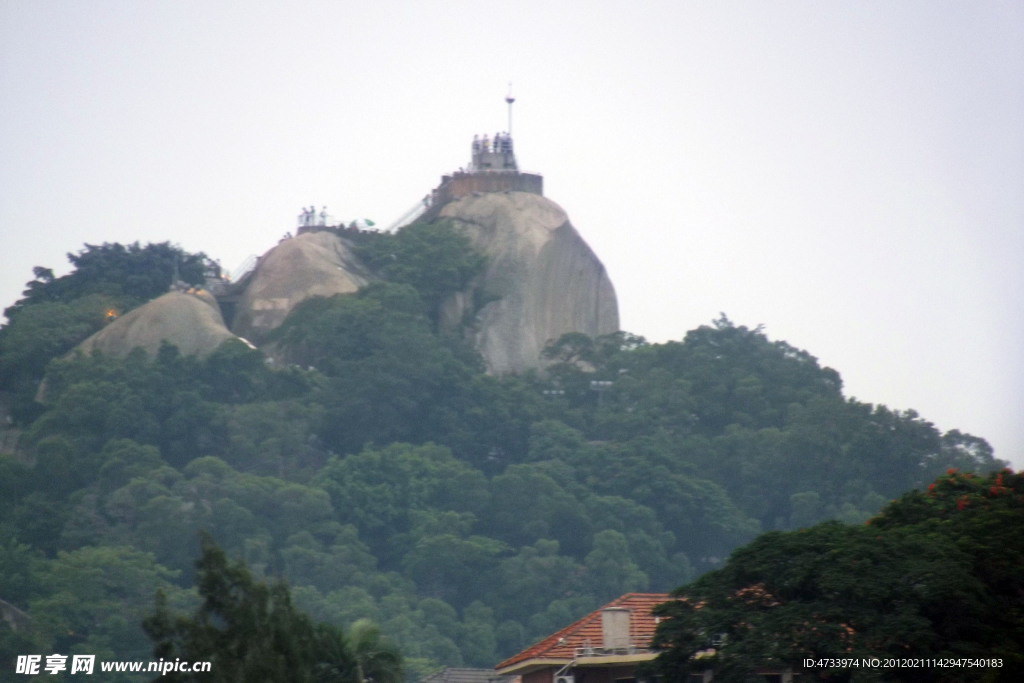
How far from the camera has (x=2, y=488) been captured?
58.2 m

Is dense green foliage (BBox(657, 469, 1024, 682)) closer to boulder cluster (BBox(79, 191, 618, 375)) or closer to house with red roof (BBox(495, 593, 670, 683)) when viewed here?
house with red roof (BBox(495, 593, 670, 683))

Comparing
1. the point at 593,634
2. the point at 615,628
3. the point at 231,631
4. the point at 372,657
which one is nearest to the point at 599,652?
the point at 615,628

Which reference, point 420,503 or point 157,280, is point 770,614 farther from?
point 157,280

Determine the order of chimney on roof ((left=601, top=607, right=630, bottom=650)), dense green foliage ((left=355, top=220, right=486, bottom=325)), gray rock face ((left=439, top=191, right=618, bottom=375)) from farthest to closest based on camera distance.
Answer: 1. gray rock face ((left=439, top=191, right=618, bottom=375))
2. dense green foliage ((left=355, top=220, right=486, bottom=325))
3. chimney on roof ((left=601, top=607, right=630, bottom=650))

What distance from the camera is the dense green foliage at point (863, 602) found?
18250 millimetres

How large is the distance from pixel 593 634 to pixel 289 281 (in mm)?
45058

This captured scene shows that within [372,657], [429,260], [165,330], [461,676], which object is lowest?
[372,657]

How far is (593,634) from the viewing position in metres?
23.7

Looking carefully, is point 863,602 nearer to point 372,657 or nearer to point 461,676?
point 372,657

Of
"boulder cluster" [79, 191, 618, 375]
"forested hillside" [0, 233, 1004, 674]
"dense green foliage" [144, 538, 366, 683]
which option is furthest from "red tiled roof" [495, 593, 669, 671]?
"boulder cluster" [79, 191, 618, 375]

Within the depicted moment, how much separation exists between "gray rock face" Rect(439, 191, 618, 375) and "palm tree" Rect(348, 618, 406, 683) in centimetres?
4601

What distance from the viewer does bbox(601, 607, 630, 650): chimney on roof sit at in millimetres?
22750

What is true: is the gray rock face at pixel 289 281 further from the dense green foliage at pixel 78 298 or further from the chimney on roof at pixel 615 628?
the chimney on roof at pixel 615 628

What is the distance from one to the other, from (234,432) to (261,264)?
413 inches
